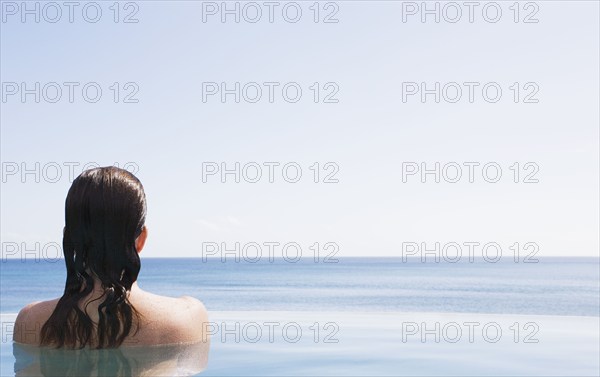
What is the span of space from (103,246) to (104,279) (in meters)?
0.15

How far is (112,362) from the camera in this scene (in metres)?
2.88

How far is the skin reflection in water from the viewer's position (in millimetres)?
2771

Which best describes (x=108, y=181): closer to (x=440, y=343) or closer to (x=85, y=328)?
(x=85, y=328)

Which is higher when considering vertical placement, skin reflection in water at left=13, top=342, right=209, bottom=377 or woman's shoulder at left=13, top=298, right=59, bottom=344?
woman's shoulder at left=13, top=298, right=59, bottom=344

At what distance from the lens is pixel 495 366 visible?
3.55m

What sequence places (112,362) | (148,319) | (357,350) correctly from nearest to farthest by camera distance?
1. (112,362)
2. (148,319)
3. (357,350)

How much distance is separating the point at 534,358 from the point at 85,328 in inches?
101

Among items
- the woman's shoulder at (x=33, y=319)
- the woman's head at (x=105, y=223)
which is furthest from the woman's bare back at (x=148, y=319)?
the woman's head at (x=105, y=223)

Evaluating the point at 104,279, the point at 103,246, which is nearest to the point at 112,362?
the point at 104,279

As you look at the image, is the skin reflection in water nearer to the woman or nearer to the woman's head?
the woman

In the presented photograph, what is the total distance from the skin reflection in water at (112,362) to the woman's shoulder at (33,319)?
3.0 inches

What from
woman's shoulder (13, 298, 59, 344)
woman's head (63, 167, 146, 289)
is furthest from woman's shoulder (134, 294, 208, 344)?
woman's shoulder (13, 298, 59, 344)

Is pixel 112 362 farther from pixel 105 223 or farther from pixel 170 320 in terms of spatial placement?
pixel 105 223

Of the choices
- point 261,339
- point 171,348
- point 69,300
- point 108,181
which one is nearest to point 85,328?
point 69,300
